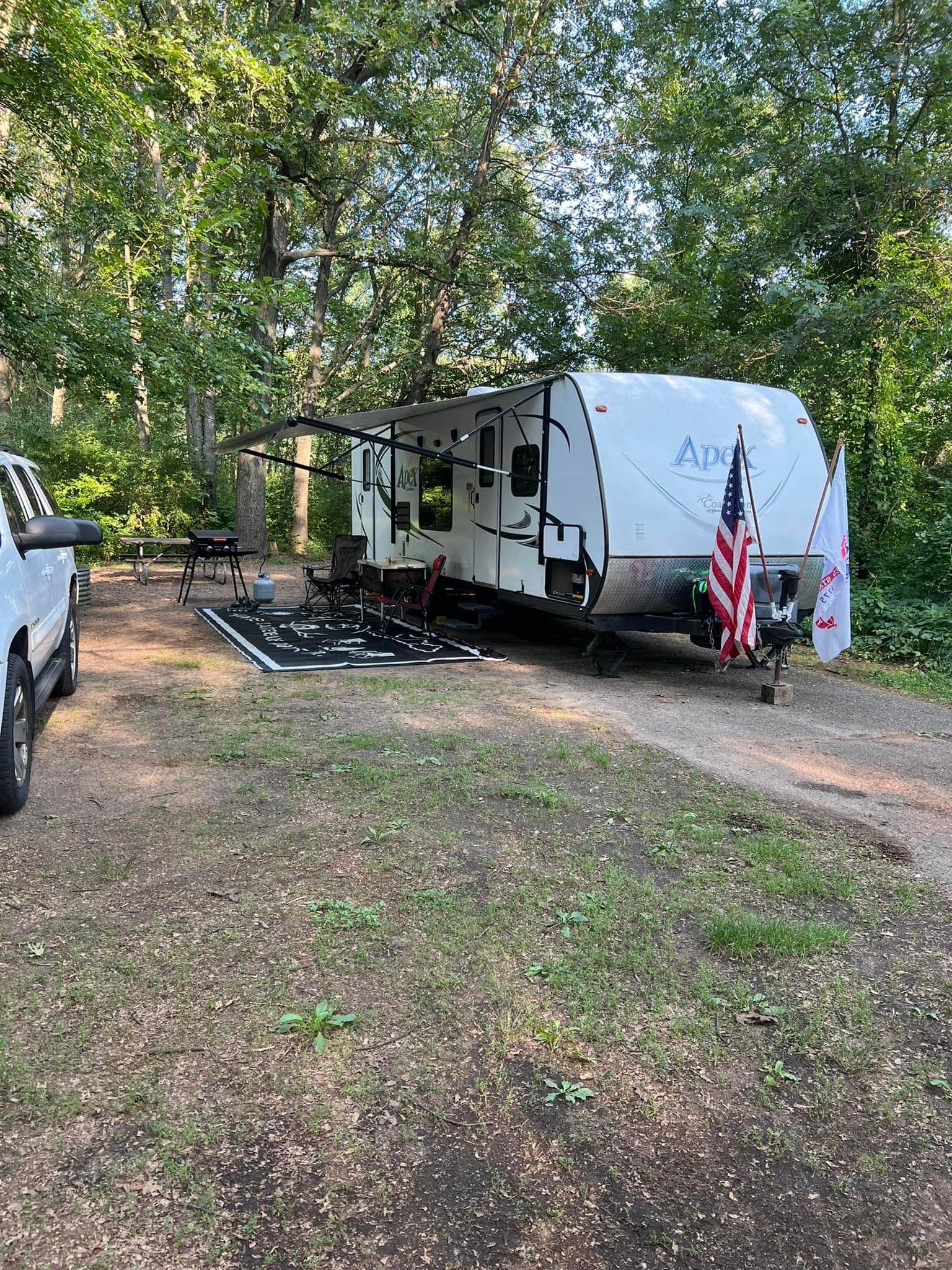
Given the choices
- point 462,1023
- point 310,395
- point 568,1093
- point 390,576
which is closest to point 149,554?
point 310,395

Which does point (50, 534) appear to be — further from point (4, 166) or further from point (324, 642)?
point (4, 166)

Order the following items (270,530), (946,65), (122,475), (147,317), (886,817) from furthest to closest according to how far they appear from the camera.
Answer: (270,530)
(122,475)
(946,65)
(147,317)
(886,817)

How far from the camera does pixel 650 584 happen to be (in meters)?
7.66

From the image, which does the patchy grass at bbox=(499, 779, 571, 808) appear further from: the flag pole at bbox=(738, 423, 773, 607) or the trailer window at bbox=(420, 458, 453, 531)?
the trailer window at bbox=(420, 458, 453, 531)

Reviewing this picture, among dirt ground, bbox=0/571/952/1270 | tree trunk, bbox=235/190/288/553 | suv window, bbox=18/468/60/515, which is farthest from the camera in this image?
tree trunk, bbox=235/190/288/553

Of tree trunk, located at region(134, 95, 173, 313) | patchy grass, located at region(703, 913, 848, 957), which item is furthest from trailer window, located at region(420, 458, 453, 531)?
patchy grass, located at region(703, 913, 848, 957)

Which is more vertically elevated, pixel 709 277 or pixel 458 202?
pixel 458 202

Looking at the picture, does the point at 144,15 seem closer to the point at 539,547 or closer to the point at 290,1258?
the point at 539,547

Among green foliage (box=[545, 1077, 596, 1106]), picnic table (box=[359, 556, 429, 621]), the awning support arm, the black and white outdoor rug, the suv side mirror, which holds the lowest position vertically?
green foliage (box=[545, 1077, 596, 1106])

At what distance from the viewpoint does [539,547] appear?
8375 millimetres

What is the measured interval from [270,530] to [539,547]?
14325 mm

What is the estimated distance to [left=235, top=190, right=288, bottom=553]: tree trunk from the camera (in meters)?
14.5

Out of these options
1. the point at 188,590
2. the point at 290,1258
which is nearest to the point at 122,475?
the point at 188,590

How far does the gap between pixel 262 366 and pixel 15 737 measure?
32.8 ft
